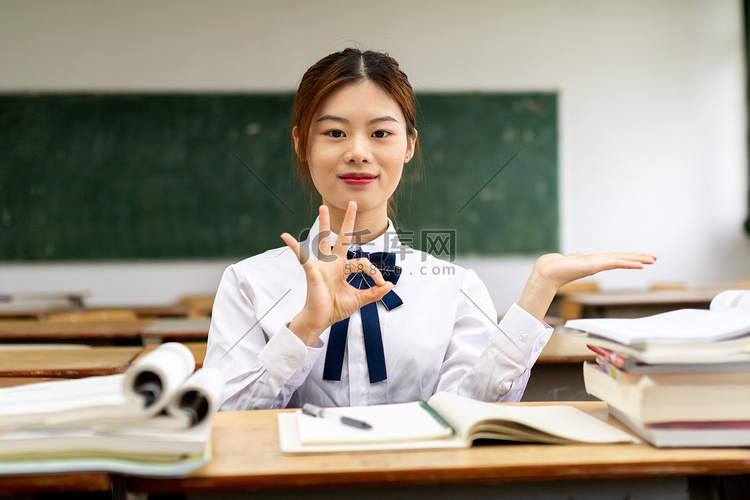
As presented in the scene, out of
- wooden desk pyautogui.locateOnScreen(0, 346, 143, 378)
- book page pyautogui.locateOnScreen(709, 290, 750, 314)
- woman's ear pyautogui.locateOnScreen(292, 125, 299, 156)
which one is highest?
woman's ear pyautogui.locateOnScreen(292, 125, 299, 156)

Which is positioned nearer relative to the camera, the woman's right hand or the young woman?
the woman's right hand

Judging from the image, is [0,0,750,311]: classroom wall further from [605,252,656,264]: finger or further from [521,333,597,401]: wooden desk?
[605,252,656,264]: finger

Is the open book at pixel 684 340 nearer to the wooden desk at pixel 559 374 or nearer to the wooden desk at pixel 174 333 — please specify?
the wooden desk at pixel 559 374

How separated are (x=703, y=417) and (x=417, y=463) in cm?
41

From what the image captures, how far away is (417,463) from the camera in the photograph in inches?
29.7

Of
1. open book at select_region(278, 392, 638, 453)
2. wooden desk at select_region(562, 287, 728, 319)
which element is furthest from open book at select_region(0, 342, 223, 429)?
wooden desk at select_region(562, 287, 728, 319)

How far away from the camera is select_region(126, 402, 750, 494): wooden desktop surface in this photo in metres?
0.72

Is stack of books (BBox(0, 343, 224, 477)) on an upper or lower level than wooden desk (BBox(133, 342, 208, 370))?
upper

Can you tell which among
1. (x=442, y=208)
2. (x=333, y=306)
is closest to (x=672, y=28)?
(x=442, y=208)

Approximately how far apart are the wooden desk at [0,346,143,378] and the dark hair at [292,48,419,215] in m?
0.79

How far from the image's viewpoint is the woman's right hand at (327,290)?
1.08 meters

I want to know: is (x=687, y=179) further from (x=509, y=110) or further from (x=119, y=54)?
(x=119, y=54)

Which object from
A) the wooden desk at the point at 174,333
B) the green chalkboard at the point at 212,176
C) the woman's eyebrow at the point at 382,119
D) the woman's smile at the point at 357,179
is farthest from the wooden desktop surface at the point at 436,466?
the green chalkboard at the point at 212,176

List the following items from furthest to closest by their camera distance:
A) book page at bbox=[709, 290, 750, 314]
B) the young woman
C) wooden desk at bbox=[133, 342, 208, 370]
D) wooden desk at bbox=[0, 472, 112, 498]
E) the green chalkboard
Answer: the green chalkboard, wooden desk at bbox=[133, 342, 208, 370], the young woman, book page at bbox=[709, 290, 750, 314], wooden desk at bbox=[0, 472, 112, 498]
